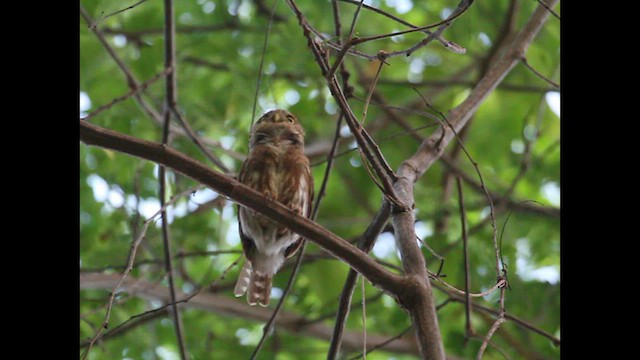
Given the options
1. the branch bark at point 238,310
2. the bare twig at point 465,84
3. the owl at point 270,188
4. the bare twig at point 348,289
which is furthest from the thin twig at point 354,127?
the bare twig at point 465,84

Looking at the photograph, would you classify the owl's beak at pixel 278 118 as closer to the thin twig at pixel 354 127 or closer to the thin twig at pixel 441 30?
the thin twig at pixel 354 127

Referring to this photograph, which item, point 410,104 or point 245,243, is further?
point 410,104

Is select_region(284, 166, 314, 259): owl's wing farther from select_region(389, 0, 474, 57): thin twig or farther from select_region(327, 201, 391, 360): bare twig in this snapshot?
select_region(389, 0, 474, 57): thin twig

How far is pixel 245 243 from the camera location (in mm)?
4109

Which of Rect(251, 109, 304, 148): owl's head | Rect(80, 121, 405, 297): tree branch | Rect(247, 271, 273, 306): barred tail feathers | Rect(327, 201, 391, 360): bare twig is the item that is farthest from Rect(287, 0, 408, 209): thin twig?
Rect(247, 271, 273, 306): barred tail feathers

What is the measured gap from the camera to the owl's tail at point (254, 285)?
4.27 m

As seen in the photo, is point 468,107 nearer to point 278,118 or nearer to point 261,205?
point 278,118

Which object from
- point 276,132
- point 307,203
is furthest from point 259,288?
point 276,132

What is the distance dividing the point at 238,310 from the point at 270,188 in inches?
64.9
